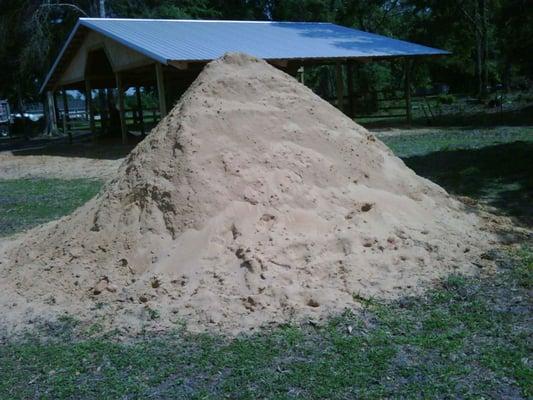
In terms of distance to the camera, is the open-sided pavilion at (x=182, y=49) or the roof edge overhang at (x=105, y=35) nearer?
the roof edge overhang at (x=105, y=35)

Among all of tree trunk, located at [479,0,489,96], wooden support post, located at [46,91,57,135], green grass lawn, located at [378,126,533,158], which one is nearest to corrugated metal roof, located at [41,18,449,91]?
green grass lawn, located at [378,126,533,158]

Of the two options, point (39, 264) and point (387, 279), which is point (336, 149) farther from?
point (39, 264)

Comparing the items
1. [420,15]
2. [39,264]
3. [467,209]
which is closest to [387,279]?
[467,209]

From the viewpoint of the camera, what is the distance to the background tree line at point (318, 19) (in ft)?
98.3

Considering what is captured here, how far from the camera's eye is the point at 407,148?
15.3 m

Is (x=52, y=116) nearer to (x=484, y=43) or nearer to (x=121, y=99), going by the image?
(x=121, y=99)

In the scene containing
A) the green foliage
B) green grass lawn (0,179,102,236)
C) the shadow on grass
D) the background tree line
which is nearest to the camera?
the green foliage

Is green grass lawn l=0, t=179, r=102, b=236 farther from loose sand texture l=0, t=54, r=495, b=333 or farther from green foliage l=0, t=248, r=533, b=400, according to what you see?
green foliage l=0, t=248, r=533, b=400

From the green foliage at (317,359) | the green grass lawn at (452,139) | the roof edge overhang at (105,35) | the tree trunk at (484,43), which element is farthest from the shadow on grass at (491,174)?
the tree trunk at (484,43)

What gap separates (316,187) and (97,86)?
21301 millimetres

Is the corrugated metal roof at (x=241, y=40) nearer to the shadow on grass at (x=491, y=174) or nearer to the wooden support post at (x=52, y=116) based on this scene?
the shadow on grass at (x=491, y=174)

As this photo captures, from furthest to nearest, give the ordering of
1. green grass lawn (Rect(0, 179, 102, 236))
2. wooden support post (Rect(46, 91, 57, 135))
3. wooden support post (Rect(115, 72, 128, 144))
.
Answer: wooden support post (Rect(46, 91, 57, 135))
wooden support post (Rect(115, 72, 128, 144))
green grass lawn (Rect(0, 179, 102, 236))

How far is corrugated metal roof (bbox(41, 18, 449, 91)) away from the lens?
17.6 meters

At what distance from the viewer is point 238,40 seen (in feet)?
66.0
